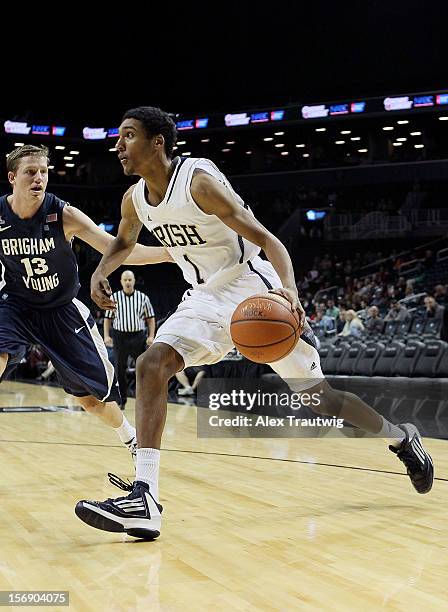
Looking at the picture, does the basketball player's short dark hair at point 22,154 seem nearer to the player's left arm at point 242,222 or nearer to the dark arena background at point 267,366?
the player's left arm at point 242,222

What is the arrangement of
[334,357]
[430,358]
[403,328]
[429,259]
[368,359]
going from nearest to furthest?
[430,358], [368,359], [334,357], [403,328], [429,259]

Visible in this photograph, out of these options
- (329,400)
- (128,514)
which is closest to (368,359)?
(329,400)

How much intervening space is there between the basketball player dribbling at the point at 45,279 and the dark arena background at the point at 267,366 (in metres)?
0.66

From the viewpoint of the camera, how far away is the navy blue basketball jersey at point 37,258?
4.08m

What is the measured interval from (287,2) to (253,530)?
21.9 m

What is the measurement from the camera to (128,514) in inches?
113

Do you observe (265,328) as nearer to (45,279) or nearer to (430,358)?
(45,279)

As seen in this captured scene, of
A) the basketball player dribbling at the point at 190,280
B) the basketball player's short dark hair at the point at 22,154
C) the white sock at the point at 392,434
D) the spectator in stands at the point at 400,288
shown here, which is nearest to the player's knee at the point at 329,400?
the basketball player dribbling at the point at 190,280

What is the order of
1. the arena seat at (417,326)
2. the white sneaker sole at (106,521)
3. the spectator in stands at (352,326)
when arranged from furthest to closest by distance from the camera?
the spectator in stands at (352,326)
the arena seat at (417,326)
the white sneaker sole at (106,521)

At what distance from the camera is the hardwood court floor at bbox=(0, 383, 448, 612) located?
88.9 inches

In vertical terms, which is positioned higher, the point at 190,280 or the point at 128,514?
the point at 190,280

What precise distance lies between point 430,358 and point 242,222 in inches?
255

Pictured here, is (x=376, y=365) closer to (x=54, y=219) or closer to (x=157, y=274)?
(x=54, y=219)

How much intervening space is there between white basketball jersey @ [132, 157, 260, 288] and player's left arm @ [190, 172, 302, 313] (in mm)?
57
